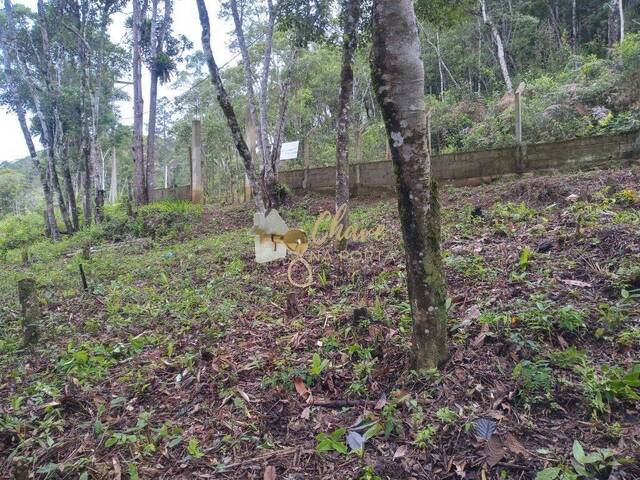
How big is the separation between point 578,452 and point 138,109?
13635 millimetres

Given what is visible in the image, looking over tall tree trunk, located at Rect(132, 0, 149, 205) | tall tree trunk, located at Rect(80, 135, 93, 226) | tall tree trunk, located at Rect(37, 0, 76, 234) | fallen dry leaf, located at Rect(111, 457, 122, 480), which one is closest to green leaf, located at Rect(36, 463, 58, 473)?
fallen dry leaf, located at Rect(111, 457, 122, 480)

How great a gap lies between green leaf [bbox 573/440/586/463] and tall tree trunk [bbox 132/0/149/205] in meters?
13.0

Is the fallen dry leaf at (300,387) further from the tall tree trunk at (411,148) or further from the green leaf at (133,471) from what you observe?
the green leaf at (133,471)

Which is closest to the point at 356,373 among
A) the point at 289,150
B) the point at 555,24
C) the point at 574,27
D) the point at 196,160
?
the point at 289,150

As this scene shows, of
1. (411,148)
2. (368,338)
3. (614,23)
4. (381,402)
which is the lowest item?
(381,402)

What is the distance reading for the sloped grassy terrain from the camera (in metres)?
2.03

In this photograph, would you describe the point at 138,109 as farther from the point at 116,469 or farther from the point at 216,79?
the point at 116,469

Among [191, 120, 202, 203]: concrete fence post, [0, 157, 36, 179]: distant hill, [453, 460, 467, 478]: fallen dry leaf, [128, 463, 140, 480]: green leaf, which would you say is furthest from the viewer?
[0, 157, 36, 179]: distant hill

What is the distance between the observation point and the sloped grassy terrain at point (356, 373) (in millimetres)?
2027

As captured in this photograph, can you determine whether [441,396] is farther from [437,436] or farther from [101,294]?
[101,294]

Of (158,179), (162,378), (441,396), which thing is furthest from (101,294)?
(158,179)

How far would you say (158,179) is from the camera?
38.2 m

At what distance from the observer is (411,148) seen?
7.44ft

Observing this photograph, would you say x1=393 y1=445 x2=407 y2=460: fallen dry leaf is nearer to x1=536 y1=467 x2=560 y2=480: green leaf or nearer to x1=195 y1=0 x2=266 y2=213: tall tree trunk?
x1=536 y1=467 x2=560 y2=480: green leaf
